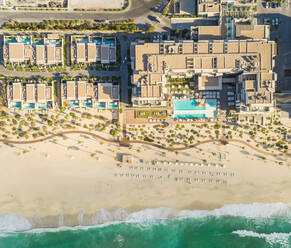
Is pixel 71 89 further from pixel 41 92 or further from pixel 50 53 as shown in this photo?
pixel 50 53

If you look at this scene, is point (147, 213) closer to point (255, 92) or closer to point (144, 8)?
point (255, 92)

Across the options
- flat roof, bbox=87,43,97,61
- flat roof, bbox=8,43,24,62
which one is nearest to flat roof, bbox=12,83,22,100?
flat roof, bbox=8,43,24,62

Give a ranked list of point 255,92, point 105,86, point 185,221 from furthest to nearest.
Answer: point 185,221
point 105,86
point 255,92

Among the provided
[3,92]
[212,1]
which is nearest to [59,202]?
[3,92]

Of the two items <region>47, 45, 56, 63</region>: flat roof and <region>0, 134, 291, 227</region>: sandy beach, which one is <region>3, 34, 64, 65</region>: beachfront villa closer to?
<region>47, 45, 56, 63</region>: flat roof

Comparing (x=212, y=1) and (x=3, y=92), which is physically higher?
(x=212, y=1)

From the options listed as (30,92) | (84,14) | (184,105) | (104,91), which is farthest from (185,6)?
(30,92)
